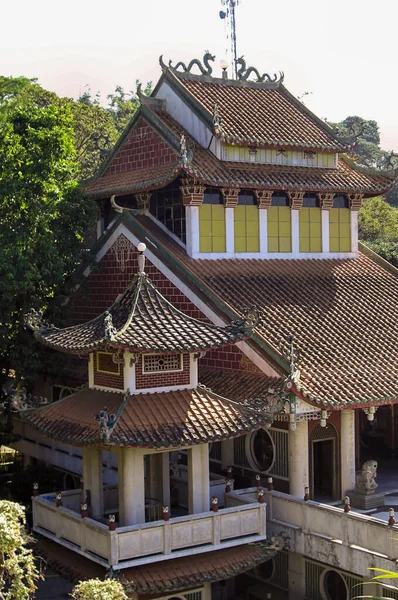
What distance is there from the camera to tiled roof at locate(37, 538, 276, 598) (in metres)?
16.8

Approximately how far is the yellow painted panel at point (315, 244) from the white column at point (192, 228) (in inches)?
157

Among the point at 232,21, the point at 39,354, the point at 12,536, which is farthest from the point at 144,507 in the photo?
the point at 232,21

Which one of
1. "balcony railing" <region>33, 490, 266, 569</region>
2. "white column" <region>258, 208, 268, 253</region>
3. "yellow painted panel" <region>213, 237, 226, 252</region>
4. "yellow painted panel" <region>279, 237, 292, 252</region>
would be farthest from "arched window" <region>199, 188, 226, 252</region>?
"balcony railing" <region>33, 490, 266, 569</region>

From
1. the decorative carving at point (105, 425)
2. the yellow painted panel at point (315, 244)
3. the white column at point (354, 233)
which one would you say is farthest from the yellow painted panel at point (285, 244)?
the decorative carving at point (105, 425)

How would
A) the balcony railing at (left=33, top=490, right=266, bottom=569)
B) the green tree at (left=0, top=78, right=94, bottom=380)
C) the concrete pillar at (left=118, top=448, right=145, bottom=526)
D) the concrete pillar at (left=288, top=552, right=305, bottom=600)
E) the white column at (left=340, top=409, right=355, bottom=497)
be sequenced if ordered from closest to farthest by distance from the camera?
the balcony railing at (left=33, top=490, right=266, bottom=569), the concrete pillar at (left=118, top=448, right=145, bottom=526), the concrete pillar at (left=288, top=552, right=305, bottom=600), the white column at (left=340, top=409, right=355, bottom=497), the green tree at (left=0, top=78, right=94, bottom=380)

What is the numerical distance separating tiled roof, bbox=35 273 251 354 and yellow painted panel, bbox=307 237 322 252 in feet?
25.4

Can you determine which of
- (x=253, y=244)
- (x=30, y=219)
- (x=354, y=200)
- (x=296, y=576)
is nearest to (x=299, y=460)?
(x=296, y=576)

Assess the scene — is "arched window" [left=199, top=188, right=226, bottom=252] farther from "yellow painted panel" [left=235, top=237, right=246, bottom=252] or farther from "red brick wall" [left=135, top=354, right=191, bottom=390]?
"red brick wall" [left=135, top=354, right=191, bottom=390]

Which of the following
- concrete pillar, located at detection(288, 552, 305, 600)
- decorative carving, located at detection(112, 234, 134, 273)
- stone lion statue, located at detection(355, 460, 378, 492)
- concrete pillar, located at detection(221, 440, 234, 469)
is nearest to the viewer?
concrete pillar, located at detection(288, 552, 305, 600)

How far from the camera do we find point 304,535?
18.7 m

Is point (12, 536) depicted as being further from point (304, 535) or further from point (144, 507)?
point (304, 535)

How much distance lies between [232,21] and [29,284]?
20.8 m

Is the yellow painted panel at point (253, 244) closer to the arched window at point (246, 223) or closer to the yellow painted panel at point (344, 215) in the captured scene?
the arched window at point (246, 223)

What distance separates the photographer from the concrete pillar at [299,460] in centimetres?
1973
